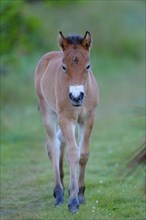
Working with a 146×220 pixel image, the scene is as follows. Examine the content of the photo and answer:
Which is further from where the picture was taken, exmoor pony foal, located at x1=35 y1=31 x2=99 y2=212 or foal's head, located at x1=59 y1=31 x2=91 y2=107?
exmoor pony foal, located at x1=35 y1=31 x2=99 y2=212

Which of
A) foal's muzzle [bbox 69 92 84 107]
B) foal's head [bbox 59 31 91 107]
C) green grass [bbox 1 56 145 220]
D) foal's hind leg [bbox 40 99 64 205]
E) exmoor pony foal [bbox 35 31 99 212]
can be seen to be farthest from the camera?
foal's hind leg [bbox 40 99 64 205]

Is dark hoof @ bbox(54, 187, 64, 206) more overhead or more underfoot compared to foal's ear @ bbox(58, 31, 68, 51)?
more underfoot

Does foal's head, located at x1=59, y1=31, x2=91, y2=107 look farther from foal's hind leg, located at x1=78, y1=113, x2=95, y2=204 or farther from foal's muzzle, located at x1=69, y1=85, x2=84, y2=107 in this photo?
foal's hind leg, located at x1=78, y1=113, x2=95, y2=204

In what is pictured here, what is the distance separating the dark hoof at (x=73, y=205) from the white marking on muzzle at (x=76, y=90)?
4.17ft

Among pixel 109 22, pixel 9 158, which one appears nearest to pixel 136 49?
pixel 109 22

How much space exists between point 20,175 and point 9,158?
54.5 inches

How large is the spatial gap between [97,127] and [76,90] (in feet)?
25.4

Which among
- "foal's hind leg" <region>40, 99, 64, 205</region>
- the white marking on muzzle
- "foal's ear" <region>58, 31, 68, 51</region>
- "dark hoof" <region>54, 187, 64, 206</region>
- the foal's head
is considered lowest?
"dark hoof" <region>54, 187, 64, 206</region>

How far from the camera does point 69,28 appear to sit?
83.6 feet

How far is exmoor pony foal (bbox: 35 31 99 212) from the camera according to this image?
24.0 feet

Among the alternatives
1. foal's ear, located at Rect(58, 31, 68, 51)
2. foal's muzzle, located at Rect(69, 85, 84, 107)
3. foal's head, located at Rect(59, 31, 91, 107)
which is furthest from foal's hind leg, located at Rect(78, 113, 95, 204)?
foal's ear, located at Rect(58, 31, 68, 51)

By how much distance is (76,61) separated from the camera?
24.0ft

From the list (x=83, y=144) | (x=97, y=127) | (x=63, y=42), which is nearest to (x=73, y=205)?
(x=83, y=144)

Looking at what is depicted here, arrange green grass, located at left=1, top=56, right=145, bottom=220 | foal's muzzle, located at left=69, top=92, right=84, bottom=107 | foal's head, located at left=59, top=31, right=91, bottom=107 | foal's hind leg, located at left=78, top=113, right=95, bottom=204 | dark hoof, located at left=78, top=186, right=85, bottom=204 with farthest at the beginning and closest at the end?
dark hoof, located at left=78, top=186, right=85, bottom=204 → foal's hind leg, located at left=78, top=113, right=95, bottom=204 → green grass, located at left=1, top=56, right=145, bottom=220 → foal's head, located at left=59, top=31, right=91, bottom=107 → foal's muzzle, located at left=69, top=92, right=84, bottom=107
